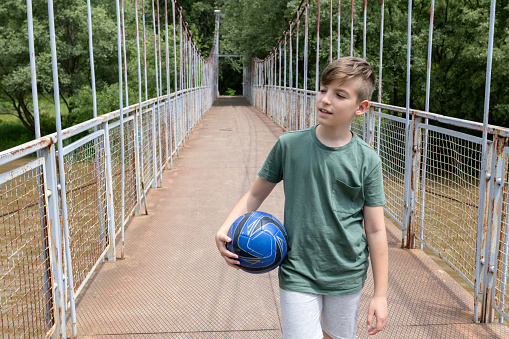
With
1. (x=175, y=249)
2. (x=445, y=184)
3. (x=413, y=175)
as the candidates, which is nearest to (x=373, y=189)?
(x=413, y=175)

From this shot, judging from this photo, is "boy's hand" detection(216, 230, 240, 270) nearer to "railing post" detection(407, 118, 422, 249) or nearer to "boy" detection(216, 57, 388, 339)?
"boy" detection(216, 57, 388, 339)

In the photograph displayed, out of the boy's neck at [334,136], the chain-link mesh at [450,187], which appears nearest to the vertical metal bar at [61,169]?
the boy's neck at [334,136]

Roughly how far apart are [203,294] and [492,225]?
1.85 meters

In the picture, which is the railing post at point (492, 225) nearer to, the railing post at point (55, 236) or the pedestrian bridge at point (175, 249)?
the pedestrian bridge at point (175, 249)

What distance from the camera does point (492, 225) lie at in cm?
346

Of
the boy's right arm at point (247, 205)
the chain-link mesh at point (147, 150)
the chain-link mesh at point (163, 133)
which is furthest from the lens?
the chain-link mesh at point (163, 133)

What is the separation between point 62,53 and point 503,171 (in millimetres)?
24947

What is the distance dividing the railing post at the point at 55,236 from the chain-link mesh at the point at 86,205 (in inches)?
19.2

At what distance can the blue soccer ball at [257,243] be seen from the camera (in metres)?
2.08

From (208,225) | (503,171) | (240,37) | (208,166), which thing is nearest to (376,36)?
(240,37)

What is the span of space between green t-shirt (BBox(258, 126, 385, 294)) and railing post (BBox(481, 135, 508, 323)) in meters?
1.60

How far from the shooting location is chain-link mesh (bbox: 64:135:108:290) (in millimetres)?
3711

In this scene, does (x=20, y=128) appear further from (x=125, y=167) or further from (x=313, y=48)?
(x=125, y=167)

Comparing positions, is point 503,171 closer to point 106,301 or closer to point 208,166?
point 106,301
